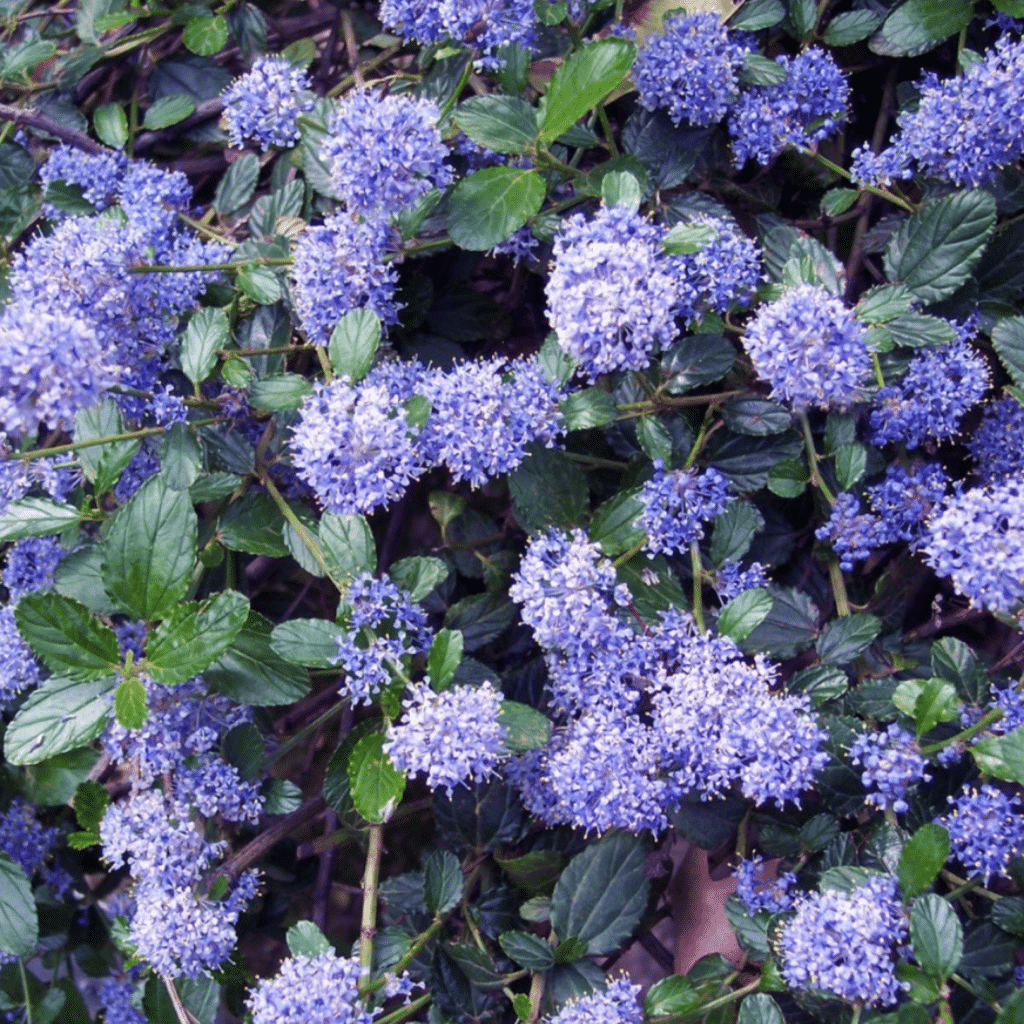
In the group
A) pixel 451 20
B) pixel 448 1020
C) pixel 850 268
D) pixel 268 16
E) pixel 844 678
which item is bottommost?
pixel 448 1020

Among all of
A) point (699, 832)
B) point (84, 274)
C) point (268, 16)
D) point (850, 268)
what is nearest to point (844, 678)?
point (699, 832)

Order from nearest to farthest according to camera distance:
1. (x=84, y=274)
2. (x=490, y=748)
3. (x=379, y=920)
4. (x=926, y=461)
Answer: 1. (x=490, y=748)
2. (x=84, y=274)
3. (x=926, y=461)
4. (x=379, y=920)

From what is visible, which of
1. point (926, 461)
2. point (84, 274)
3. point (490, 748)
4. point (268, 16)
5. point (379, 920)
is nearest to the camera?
point (490, 748)

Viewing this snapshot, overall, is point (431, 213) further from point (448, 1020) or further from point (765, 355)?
point (448, 1020)

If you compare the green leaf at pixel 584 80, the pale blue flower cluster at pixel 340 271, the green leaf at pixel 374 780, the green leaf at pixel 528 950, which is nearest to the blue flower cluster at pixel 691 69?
the green leaf at pixel 584 80

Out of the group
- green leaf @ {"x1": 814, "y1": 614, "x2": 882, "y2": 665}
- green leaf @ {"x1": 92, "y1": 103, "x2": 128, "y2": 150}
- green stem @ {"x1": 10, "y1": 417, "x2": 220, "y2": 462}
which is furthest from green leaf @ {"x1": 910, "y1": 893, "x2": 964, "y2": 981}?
green leaf @ {"x1": 92, "y1": 103, "x2": 128, "y2": 150}

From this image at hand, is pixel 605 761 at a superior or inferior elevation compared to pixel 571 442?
inferior

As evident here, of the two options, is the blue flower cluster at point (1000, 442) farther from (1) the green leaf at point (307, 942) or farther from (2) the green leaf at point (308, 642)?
(1) the green leaf at point (307, 942)

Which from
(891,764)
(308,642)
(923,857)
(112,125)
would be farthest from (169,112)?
(923,857)
